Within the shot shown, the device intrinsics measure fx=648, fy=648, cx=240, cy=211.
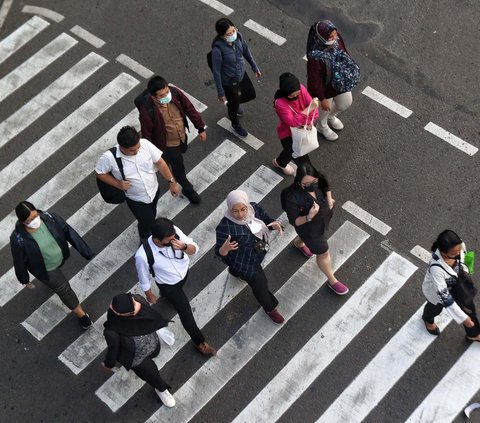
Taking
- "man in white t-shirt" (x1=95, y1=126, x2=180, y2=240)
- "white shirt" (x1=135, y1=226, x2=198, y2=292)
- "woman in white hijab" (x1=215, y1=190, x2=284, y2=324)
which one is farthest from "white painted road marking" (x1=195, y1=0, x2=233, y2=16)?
"white shirt" (x1=135, y1=226, x2=198, y2=292)

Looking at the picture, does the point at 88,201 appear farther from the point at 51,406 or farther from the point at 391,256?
the point at 391,256

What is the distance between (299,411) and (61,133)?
5.56m

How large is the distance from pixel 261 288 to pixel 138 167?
1960 millimetres

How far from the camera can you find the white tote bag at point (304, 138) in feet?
26.6

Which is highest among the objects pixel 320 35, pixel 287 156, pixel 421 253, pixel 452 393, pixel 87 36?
pixel 320 35

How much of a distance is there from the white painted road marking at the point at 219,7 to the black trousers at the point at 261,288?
17.6 feet

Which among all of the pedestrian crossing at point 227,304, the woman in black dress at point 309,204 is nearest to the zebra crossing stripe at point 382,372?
the pedestrian crossing at point 227,304

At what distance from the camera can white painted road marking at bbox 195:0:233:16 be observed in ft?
36.2

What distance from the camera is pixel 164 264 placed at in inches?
262

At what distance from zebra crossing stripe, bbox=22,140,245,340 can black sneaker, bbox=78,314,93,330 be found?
14.2 inches

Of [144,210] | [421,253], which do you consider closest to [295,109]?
[144,210]

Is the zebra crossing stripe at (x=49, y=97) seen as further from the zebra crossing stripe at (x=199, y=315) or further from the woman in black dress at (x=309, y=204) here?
the woman in black dress at (x=309, y=204)

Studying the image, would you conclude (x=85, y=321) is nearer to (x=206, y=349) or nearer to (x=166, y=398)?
(x=166, y=398)

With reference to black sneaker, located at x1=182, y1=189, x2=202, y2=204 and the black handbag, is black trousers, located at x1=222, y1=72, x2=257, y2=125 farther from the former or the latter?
the black handbag
